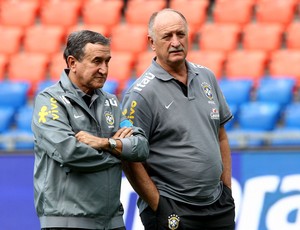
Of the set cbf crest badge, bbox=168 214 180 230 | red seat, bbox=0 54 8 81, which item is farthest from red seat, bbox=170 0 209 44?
cbf crest badge, bbox=168 214 180 230

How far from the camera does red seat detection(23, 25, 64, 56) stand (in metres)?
12.0

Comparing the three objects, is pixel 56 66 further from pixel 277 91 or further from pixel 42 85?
pixel 277 91

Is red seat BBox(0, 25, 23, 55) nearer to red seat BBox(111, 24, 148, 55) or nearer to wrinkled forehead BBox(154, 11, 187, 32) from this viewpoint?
red seat BBox(111, 24, 148, 55)

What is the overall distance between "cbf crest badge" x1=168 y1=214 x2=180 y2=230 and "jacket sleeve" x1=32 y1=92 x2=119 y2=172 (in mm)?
569

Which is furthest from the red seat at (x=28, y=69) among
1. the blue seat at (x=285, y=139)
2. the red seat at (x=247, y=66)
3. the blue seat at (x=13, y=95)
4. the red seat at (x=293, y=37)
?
the blue seat at (x=285, y=139)

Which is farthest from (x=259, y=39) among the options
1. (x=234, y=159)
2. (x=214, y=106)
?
(x=214, y=106)

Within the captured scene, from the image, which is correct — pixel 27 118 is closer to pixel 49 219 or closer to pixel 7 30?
pixel 7 30

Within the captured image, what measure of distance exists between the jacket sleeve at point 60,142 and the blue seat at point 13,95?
625 cm

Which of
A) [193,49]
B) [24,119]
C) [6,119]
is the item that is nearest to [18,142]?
[24,119]

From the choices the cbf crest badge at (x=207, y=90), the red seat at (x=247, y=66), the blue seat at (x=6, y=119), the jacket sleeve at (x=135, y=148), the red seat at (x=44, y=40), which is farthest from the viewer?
the red seat at (x=44, y=40)

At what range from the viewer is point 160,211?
15.6ft

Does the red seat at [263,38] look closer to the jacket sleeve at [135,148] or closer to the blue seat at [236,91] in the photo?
the blue seat at [236,91]

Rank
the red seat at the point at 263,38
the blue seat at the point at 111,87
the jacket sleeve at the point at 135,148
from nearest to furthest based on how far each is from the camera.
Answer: the jacket sleeve at the point at 135,148, the blue seat at the point at 111,87, the red seat at the point at 263,38

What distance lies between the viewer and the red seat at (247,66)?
1074 centimetres
